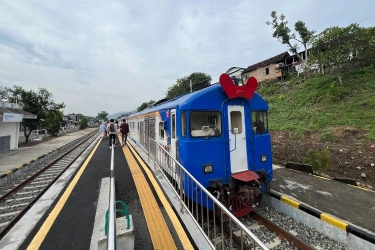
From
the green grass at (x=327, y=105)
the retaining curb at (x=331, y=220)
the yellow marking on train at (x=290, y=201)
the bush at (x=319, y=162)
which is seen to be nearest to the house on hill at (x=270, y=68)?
the green grass at (x=327, y=105)

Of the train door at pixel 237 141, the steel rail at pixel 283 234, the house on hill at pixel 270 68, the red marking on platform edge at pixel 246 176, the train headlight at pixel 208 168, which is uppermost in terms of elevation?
the house on hill at pixel 270 68

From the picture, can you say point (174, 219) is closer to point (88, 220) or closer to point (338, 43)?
point (88, 220)

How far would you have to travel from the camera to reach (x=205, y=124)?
4508mm

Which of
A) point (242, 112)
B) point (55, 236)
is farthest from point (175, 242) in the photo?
point (242, 112)

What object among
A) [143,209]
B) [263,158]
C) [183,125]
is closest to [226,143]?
[183,125]

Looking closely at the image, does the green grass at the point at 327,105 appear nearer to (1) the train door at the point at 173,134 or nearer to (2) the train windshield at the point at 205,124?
(2) the train windshield at the point at 205,124

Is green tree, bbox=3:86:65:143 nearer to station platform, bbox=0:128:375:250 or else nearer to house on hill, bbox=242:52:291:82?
station platform, bbox=0:128:375:250

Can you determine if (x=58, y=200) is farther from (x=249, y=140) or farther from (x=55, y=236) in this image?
(x=249, y=140)

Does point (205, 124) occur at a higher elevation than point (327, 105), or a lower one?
lower

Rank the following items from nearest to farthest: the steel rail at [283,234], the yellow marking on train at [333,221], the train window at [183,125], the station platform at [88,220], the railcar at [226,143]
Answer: the station platform at [88,220] → the steel rail at [283,234] → the yellow marking on train at [333,221] → the railcar at [226,143] → the train window at [183,125]

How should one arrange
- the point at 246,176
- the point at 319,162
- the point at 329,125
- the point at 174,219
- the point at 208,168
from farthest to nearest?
the point at 329,125, the point at 319,162, the point at 246,176, the point at 208,168, the point at 174,219

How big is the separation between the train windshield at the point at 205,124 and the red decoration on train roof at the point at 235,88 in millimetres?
605

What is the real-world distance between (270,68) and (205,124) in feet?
96.5

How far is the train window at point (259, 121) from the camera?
196 inches
